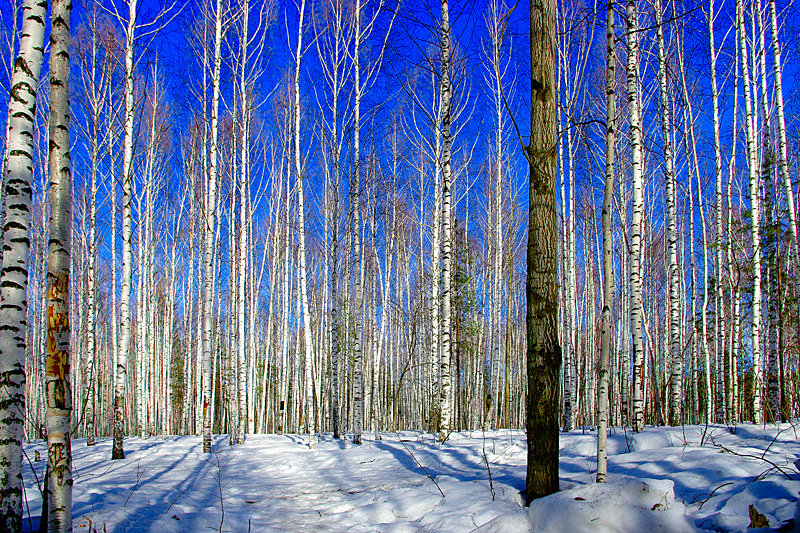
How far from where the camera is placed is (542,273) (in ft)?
12.0

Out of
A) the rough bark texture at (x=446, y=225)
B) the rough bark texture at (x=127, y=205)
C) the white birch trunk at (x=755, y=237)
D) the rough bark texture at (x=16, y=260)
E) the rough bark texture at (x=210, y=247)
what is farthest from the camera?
the rough bark texture at (x=210, y=247)

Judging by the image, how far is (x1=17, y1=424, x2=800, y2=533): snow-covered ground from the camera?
9.21 feet

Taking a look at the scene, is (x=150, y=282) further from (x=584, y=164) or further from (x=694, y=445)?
(x=694, y=445)

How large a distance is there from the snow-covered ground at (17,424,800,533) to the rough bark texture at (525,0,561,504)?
1.02 ft

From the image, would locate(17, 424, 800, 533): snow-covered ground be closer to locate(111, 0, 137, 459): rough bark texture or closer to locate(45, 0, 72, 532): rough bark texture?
locate(45, 0, 72, 532): rough bark texture

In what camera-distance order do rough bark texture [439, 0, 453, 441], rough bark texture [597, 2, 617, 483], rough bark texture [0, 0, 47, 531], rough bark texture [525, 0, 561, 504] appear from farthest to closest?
1. rough bark texture [439, 0, 453, 441]
2. rough bark texture [525, 0, 561, 504]
3. rough bark texture [597, 2, 617, 483]
4. rough bark texture [0, 0, 47, 531]

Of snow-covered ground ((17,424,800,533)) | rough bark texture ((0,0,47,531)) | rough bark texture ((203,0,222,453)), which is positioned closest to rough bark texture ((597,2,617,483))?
snow-covered ground ((17,424,800,533))

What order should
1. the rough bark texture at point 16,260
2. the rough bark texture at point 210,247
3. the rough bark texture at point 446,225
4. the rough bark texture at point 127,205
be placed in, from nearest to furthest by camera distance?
1. the rough bark texture at point 16,260
2. the rough bark texture at point 127,205
3. the rough bark texture at point 446,225
4. the rough bark texture at point 210,247

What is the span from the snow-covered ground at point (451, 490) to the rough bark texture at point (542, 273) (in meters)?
0.31

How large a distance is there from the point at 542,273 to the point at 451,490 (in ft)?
7.24

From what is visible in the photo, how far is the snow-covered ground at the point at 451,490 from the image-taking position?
2807 mm

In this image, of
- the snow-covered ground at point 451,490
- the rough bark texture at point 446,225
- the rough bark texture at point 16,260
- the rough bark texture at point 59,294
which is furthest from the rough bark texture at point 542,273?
the rough bark texture at point 446,225

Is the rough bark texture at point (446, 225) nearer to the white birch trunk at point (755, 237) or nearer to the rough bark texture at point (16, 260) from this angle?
the white birch trunk at point (755, 237)

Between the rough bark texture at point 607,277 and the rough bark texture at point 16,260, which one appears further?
the rough bark texture at point 607,277
